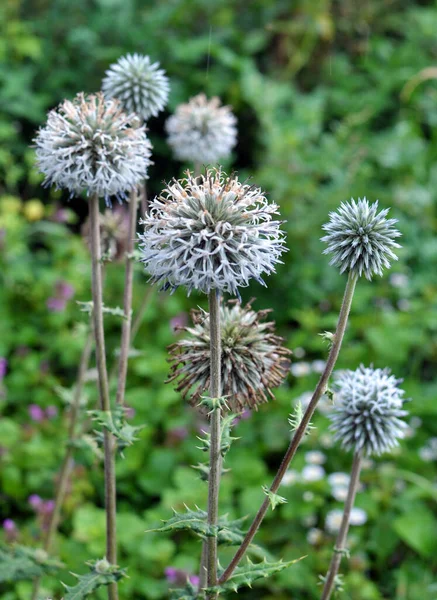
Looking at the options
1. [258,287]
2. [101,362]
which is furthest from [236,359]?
[258,287]

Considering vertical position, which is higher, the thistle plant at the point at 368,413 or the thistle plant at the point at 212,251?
the thistle plant at the point at 212,251

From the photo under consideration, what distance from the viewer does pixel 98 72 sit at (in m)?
5.16

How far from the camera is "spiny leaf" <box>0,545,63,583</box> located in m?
2.00

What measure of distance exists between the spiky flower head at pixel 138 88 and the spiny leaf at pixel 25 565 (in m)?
1.37

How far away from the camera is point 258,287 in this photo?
420 cm

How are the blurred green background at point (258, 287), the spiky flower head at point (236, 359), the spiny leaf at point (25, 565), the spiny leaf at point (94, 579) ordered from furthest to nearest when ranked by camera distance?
1. the blurred green background at point (258, 287)
2. the spiny leaf at point (25, 565)
3. the spiky flower head at point (236, 359)
4. the spiny leaf at point (94, 579)

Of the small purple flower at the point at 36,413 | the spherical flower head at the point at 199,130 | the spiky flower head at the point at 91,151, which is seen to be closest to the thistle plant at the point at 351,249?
the spiky flower head at the point at 91,151

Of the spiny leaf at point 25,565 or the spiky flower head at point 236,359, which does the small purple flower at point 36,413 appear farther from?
the spiky flower head at point 236,359

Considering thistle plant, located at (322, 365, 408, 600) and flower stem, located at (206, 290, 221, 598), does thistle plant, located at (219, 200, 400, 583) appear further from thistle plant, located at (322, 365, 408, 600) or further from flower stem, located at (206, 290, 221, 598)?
thistle plant, located at (322, 365, 408, 600)

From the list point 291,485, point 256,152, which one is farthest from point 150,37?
point 291,485

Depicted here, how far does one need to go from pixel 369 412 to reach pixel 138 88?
1204mm

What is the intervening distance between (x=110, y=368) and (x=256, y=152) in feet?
6.88

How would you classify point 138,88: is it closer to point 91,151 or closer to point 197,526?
point 91,151

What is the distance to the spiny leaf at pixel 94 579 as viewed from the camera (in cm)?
156
